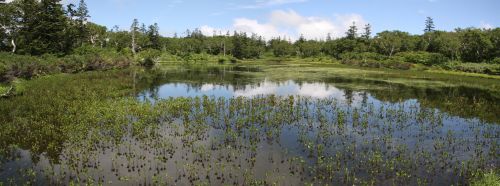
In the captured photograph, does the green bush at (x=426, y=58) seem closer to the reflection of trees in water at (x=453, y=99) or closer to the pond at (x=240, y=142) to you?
the reflection of trees in water at (x=453, y=99)

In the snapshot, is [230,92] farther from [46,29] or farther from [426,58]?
[426,58]

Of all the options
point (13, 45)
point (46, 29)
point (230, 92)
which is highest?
point (46, 29)

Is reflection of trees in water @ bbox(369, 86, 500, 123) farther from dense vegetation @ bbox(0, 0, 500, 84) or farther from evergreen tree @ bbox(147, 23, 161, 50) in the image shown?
evergreen tree @ bbox(147, 23, 161, 50)

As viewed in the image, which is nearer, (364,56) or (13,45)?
(13,45)

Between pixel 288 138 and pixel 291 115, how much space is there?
21.0ft

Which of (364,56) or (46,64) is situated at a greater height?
Answer: (364,56)

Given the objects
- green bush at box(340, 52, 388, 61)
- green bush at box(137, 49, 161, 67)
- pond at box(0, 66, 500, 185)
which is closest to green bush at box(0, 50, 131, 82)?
pond at box(0, 66, 500, 185)

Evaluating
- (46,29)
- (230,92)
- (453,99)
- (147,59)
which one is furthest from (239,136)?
(147,59)

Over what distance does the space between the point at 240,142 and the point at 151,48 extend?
11016cm

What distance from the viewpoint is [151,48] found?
12412cm

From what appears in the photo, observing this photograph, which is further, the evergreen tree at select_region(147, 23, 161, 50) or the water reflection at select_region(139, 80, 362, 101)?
the evergreen tree at select_region(147, 23, 161, 50)

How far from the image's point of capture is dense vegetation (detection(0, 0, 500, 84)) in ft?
192

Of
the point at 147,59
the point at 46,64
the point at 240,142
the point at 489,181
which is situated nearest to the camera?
the point at 489,181

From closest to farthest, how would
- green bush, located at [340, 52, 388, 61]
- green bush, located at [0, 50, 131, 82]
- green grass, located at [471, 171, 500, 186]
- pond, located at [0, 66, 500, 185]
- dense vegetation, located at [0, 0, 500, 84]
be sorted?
green grass, located at [471, 171, 500, 186], pond, located at [0, 66, 500, 185], green bush, located at [0, 50, 131, 82], dense vegetation, located at [0, 0, 500, 84], green bush, located at [340, 52, 388, 61]
